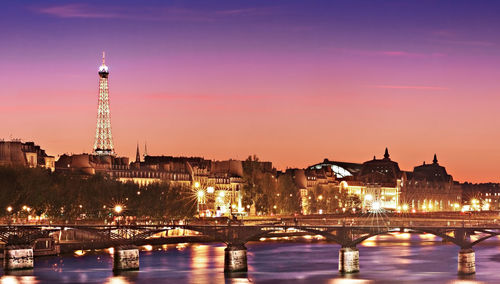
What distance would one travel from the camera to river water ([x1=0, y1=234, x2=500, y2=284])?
3669 inches

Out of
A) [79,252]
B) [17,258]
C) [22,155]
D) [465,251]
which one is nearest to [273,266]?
[465,251]

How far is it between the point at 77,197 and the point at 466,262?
59187 mm

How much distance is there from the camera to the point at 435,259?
Answer: 12019cm

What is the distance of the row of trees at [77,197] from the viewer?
128 m

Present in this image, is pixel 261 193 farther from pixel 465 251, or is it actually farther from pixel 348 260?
pixel 465 251

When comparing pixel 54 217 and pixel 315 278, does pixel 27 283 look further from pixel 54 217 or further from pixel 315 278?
pixel 54 217

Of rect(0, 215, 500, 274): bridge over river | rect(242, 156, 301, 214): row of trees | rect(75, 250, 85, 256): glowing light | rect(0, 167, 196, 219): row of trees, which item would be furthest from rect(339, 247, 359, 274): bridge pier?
rect(242, 156, 301, 214): row of trees

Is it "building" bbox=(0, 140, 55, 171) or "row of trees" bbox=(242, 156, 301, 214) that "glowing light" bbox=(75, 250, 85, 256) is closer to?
"building" bbox=(0, 140, 55, 171)

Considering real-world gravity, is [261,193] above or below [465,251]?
above

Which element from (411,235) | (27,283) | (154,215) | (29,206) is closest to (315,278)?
(27,283)

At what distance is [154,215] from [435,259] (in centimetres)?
4742

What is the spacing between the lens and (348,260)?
9800 centimetres

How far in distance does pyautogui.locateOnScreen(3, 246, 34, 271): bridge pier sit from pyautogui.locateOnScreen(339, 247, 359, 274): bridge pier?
93.8 feet

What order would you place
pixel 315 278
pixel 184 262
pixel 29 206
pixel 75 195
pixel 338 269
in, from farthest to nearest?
pixel 75 195 < pixel 29 206 < pixel 184 262 < pixel 338 269 < pixel 315 278
